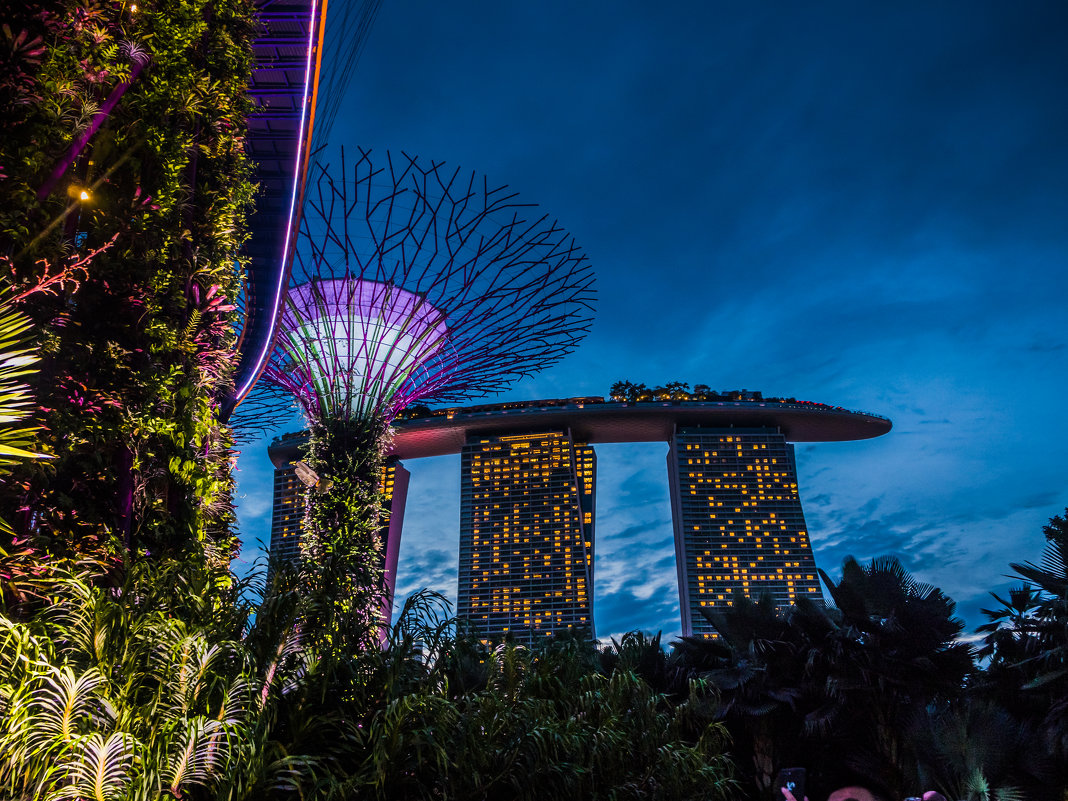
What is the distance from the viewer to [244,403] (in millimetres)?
21125

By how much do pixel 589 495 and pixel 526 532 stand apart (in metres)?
8.33

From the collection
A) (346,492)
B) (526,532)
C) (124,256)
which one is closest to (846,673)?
(346,492)

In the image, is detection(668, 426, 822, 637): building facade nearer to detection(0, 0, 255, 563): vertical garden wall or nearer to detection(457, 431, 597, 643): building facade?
detection(457, 431, 597, 643): building facade

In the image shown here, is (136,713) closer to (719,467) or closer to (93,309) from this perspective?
(93,309)

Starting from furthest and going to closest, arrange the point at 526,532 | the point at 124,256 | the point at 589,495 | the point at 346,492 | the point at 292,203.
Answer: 1. the point at 589,495
2. the point at 526,532
3. the point at 346,492
4. the point at 292,203
5. the point at 124,256

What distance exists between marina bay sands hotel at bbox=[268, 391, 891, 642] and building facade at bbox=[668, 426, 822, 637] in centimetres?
12

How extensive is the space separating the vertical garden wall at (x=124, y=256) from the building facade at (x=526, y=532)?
224 feet

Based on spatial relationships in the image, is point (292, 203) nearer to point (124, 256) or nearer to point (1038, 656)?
point (124, 256)

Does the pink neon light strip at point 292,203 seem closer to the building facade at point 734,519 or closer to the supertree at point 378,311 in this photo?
the supertree at point 378,311

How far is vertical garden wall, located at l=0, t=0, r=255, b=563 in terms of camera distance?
4.86m

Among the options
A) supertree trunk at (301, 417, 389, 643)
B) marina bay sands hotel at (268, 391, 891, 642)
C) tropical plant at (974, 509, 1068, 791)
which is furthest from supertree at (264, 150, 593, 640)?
marina bay sands hotel at (268, 391, 891, 642)

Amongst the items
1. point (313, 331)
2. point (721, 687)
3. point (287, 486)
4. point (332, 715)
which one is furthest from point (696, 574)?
point (332, 715)

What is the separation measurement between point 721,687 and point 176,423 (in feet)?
53.7

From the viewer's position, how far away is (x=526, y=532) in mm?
78250
